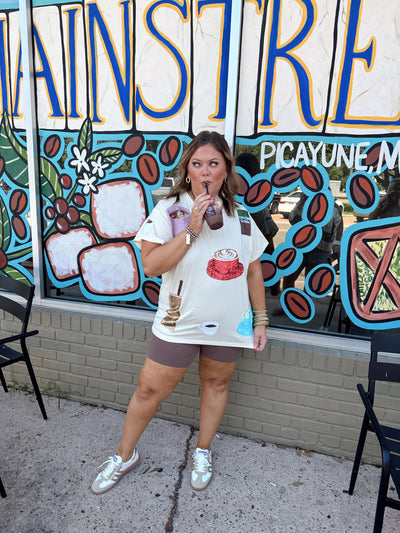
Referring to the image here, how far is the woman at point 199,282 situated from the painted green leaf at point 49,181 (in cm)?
126

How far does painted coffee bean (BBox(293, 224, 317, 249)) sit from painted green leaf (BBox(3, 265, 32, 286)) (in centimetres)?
207

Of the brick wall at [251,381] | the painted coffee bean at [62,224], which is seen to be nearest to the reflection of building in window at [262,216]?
the brick wall at [251,381]

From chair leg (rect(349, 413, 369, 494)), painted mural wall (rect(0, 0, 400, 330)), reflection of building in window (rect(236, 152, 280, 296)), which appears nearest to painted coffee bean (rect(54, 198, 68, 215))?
painted mural wall (rect(0, 0, 400, 330))

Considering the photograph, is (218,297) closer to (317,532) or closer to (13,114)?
(317,532)

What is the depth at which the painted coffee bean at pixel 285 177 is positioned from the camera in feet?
7.83

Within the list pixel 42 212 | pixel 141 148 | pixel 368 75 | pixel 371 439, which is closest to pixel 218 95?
pixel 141 148

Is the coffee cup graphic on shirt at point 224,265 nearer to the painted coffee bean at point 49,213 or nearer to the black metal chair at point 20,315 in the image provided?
the black metal chair at point 20,315

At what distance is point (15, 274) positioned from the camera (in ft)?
10.1

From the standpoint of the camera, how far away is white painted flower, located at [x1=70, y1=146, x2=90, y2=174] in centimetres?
274

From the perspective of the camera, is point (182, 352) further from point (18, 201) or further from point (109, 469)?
point (18, 201)

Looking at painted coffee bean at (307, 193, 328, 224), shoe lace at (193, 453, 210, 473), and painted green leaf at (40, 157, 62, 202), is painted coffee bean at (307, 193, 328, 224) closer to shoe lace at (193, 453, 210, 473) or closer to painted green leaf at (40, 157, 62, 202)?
shoe lace at (193, 453, 210, 473)

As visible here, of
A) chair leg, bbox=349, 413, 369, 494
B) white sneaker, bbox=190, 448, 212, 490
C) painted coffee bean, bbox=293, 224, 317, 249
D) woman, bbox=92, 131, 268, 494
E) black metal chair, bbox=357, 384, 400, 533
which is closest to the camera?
black metal chair, bbox=357, 384, 400, 533

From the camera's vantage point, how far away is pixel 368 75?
2176 mm

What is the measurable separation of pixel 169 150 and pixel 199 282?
1099 mm
